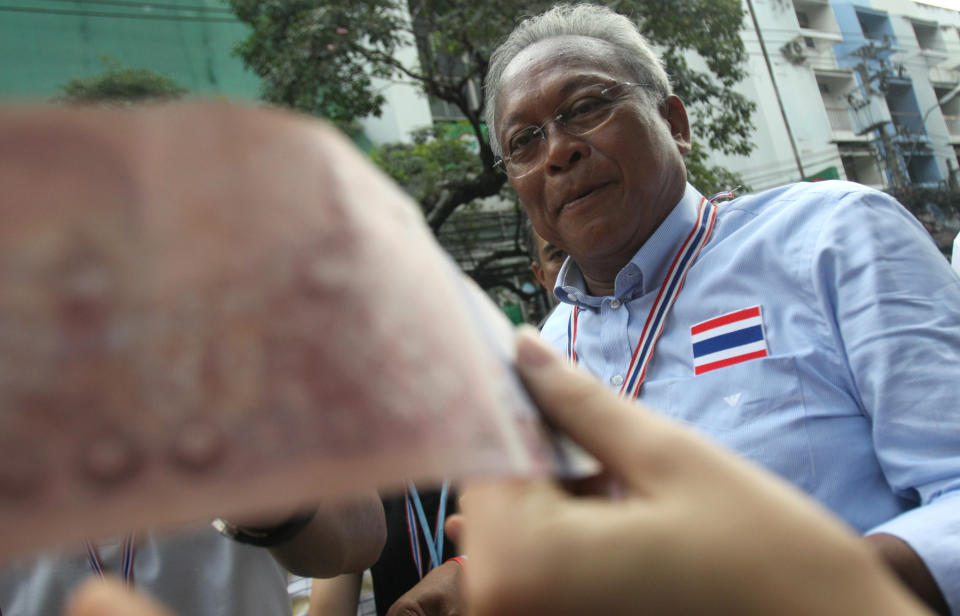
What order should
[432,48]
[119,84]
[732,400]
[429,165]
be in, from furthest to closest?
1. [429,165]
2. [432,48]
3. [119,84]
4. [732,400]

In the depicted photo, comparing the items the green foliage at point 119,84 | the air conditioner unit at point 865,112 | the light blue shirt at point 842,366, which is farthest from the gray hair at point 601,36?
the air conditioner unit at point 865,112

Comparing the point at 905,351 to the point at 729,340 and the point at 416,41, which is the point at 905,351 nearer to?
the point at 729,340

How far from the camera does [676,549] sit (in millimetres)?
357

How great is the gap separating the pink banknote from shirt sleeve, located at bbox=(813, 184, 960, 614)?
901 millimetres

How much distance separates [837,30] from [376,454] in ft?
72.8

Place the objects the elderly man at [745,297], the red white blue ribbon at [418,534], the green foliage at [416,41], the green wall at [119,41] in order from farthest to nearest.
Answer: the green wall at [119,41], the green foliage at [416,41], the red white blue ribbon at [418,534], the elderly man at [745,297]

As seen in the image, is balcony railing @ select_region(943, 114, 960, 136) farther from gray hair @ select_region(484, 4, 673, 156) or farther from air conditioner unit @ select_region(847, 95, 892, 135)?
gray hair @ select_region(484, 4, 673, 156)

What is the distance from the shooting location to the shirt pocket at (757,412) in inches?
40.9

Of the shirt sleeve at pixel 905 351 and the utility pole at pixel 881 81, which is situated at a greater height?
the utility pole at pixel 881 81

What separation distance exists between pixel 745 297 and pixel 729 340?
111 millimetres

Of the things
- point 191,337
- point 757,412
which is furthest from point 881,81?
point 191,337

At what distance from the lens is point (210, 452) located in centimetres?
28

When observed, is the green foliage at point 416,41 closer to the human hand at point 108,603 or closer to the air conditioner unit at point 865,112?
the human hand at point 108,603

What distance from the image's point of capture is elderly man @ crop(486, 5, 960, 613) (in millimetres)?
1000
